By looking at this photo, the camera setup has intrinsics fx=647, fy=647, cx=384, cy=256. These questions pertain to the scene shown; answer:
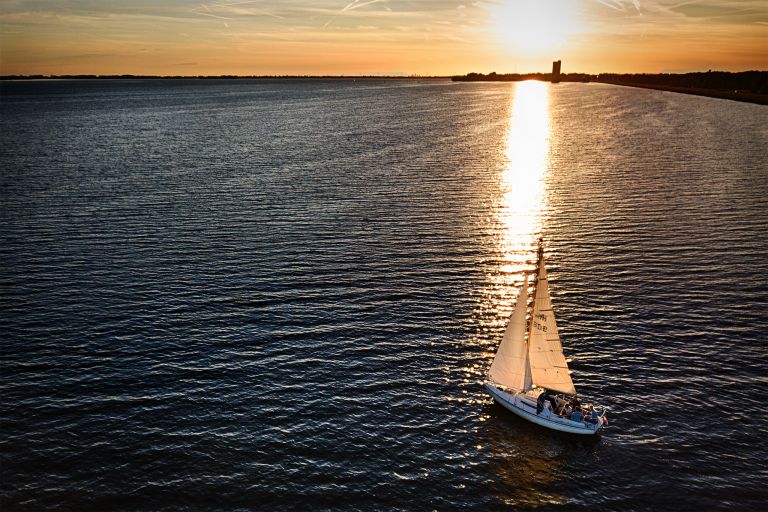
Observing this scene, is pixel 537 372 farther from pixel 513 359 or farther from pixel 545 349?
pixel 545 349

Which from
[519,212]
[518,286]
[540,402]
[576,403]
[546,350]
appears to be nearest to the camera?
[576,403]

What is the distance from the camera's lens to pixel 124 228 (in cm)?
9156

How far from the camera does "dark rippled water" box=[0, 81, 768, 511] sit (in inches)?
1645

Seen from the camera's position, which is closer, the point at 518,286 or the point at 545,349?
the point at 545,349

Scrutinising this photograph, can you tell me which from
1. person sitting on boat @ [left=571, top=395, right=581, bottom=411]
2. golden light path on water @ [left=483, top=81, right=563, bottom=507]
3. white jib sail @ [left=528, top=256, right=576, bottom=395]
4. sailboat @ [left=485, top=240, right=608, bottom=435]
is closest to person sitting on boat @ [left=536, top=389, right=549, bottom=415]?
sailboat @ [left=485, top=240, right=608, bottom=435]

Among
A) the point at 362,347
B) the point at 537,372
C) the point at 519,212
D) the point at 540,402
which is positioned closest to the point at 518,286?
the point at 362,347

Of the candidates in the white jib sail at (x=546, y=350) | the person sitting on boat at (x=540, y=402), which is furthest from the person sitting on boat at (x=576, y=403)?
the person sitting on boat at (x=540, y=402)

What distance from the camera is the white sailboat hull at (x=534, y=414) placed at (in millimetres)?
45469

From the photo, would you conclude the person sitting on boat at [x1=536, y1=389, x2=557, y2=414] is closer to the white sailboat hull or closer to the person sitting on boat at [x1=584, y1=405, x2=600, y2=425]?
the white sailboat hull

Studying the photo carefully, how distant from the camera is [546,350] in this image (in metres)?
48.2

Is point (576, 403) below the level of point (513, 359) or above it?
below

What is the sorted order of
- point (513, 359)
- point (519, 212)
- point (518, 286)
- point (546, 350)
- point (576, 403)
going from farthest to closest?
point (519, 212), point (518, 286), point (513, 359), point (546, 350), point (576, 403)

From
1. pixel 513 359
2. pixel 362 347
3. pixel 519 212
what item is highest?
pixel 519 212

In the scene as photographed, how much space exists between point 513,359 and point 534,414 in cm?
443
